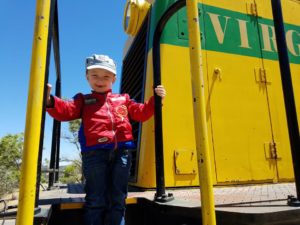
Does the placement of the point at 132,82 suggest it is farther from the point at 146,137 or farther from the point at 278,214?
the point at 278,214

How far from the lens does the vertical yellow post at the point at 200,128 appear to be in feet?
2.98

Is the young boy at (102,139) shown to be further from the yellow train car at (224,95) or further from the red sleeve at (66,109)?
the yellow train car at (224,95)

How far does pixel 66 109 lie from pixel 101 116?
17cm

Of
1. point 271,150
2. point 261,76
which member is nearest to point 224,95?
point 261,76

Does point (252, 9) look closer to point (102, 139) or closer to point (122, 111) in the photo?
point (122, 111)

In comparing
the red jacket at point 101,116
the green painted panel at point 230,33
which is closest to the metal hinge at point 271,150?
the green painted panel at point 230,33

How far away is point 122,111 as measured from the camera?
1.53 meters

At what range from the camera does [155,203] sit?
4.39ft

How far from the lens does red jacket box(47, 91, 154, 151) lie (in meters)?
1.38

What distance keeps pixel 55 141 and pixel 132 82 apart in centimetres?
95

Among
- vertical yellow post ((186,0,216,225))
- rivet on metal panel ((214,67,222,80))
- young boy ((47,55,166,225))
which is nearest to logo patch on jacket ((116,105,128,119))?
young boy ((47,55,166,225))

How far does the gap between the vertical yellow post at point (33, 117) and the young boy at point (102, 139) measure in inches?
17.3

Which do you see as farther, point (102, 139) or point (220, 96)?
point (220, 96)

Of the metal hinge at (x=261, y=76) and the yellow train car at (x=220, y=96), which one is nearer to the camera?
the yellow train car at (x=220, y=96)
